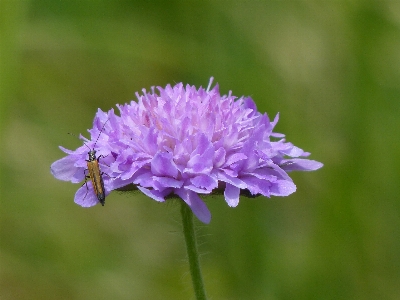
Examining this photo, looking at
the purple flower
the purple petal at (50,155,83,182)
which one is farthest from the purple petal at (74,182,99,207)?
the purple petal at (50,155,83,182)

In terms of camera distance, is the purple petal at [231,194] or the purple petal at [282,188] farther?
the purple petal at [282,188]

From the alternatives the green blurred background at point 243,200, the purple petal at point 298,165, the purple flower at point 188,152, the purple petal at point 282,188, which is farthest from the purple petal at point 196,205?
the green blurred background at point 243,200

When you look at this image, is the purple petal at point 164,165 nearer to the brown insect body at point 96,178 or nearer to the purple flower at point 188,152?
the purple flower at point 188,152

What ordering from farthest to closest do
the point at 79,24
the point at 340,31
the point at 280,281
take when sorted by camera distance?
the point at 79,24
the point at 340,31
the point at 280,281

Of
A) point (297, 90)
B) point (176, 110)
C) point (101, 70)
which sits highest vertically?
point (101, 70)

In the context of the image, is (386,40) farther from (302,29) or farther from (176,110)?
(176,110)

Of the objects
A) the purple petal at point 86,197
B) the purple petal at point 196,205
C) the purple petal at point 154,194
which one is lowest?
the purple petal at point 196,205

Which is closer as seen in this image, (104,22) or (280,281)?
(280,281)

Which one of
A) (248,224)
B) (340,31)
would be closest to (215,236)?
(248,224)
